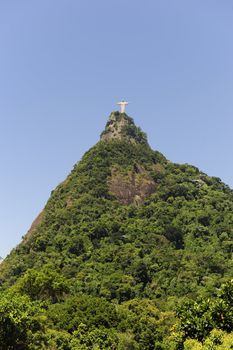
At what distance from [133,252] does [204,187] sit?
43679 mm

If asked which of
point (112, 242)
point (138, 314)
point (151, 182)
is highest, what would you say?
point (151, 182)

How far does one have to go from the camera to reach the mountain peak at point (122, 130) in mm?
165875

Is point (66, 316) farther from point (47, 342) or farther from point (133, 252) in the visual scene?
point (133, 252)

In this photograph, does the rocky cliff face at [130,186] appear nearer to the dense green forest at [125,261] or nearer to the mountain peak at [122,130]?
the dense green forest at [125,261]

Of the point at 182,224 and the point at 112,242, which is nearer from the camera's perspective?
the point at 112,242

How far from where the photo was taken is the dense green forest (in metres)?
43.1

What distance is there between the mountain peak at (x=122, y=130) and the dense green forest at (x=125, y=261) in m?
0.46

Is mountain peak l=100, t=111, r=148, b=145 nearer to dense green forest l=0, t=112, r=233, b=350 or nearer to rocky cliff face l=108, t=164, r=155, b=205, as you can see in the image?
dense green forest l=0, t=112, r=233, b=350

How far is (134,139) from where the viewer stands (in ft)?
549

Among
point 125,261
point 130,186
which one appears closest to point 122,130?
point 130,186

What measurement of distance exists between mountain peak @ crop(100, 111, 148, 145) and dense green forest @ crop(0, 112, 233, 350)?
46 centimetres

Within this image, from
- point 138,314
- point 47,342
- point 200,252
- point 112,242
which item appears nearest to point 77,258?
point 112,242

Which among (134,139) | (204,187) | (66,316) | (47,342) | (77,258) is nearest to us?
(47,342)

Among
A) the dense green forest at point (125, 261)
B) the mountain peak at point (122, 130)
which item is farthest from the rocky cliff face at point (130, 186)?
the mountain peak at point (122, 130)
